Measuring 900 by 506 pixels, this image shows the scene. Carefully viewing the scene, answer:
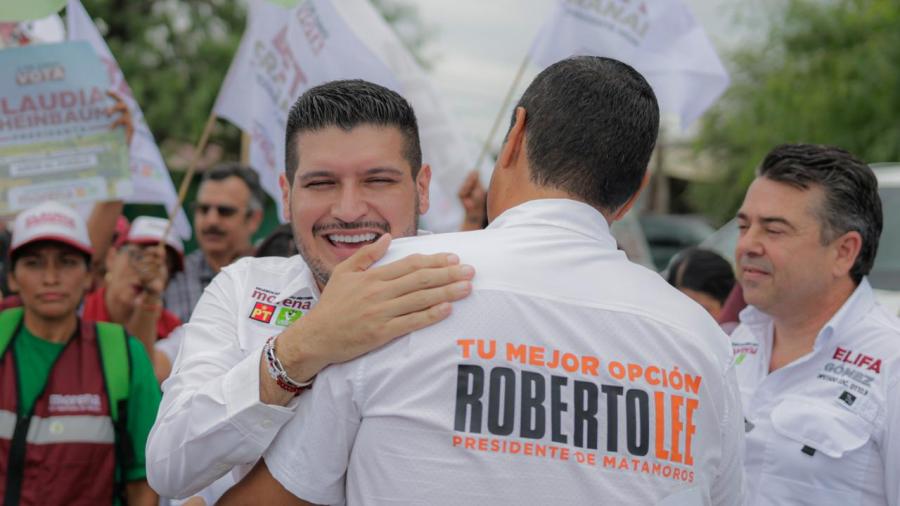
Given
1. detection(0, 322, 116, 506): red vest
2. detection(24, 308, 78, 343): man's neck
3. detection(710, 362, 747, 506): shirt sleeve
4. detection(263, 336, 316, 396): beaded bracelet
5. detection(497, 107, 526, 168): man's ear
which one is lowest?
detection(0, 322, 116, 506): red vest

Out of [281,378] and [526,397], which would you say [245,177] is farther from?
[526,397]

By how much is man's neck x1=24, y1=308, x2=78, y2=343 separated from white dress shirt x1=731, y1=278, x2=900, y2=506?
250cm

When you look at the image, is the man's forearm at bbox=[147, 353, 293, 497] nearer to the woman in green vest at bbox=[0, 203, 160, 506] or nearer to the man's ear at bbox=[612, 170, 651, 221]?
the man's ear at bbox=[612, 170, 651, 221]

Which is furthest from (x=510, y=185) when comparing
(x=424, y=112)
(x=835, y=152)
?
(x=424, y=112)

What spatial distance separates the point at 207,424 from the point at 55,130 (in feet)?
9.06

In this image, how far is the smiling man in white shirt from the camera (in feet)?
5.82

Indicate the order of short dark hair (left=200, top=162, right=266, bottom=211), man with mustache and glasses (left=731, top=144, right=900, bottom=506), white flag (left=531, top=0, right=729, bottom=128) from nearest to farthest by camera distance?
man with mustache and glasses (left=731, top=144, right=900, bottom=506)
white flag (left=531, top=0, right=729, bottom=128)
short dark hair (left=200, top=162, right=266, bottom=211)

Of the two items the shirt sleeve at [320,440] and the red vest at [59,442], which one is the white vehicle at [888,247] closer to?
the red vest at [59,442]

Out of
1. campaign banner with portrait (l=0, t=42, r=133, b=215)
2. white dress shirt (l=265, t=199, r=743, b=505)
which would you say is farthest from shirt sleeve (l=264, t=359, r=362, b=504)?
campaign banner with portrait (l=0, t=42, r=133, b=215)

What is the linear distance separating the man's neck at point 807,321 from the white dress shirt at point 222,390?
1721mm

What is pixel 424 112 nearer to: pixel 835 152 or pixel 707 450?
pixel 835 152

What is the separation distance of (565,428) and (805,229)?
5.96 ft

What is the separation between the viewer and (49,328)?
3.73 m

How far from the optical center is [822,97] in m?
15.3
